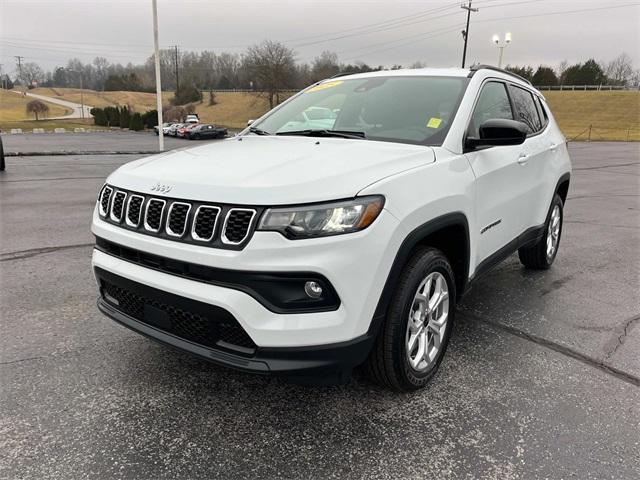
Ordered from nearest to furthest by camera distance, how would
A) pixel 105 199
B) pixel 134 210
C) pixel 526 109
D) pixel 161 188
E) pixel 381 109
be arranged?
pixel 161 188, pixel 134 210, pixel 105 199, pixel 381 109, pixel 526 109

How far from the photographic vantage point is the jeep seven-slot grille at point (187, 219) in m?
2.32

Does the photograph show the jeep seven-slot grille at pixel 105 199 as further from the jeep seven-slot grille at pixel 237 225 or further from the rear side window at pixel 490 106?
the rear side window at pixel 490 106

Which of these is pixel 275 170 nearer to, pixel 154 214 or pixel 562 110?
pixel 154 214

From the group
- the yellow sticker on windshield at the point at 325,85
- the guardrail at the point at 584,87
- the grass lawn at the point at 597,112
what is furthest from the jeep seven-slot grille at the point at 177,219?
the guardrail at the point at 584,87

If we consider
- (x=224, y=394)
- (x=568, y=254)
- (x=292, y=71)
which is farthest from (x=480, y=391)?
(x=292, y=71)

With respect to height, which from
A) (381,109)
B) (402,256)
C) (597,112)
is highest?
(597,112)

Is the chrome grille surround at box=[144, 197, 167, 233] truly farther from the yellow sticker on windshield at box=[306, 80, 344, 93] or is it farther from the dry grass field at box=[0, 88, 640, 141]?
the dry grass field at box=[0, 88, 640, 141]

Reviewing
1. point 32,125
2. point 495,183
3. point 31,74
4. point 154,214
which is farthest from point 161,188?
point 31,74

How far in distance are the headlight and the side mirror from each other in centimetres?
128

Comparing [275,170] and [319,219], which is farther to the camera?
[275,170]

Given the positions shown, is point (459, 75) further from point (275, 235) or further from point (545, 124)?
point (275, 235)

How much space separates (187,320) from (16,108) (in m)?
112

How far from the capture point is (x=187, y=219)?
2.45 metres

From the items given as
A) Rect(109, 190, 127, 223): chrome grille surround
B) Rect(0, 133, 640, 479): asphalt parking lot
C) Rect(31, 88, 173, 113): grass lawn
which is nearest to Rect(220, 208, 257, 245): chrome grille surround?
Rect(109, 190, 127, 223): chrome grille surround
